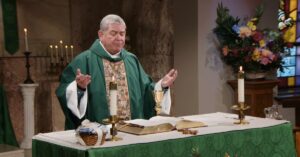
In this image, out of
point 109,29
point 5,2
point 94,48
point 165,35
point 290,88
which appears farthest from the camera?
point 290,88

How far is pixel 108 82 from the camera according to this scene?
428 centimetres

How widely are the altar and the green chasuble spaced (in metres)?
0.65

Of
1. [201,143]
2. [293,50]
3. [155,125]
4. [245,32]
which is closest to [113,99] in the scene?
[155,125]

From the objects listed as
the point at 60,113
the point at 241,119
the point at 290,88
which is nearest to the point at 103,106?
the point at 241,119

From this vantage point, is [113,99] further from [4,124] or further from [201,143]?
[4,124]

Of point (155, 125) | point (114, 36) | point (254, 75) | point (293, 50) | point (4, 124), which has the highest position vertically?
point (114, 36)

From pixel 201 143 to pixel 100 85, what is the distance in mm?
1244

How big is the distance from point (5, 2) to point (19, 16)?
263 millimetres

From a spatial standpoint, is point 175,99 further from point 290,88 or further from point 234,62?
point 290,88

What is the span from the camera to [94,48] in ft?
14.1

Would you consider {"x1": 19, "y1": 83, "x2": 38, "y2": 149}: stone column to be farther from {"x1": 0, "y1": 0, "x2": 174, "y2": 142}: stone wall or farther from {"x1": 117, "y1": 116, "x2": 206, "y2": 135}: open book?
{"x1": 117, "y1": 116, "x2": 206, "y2": 135}: open book

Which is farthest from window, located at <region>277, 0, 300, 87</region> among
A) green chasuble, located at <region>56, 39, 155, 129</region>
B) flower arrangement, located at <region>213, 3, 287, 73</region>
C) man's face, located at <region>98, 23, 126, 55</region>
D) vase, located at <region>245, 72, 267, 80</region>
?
man's face, located at <region>98, 23, 126, 55</region>

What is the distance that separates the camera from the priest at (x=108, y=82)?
374 centimetres

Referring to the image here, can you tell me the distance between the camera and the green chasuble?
13.1 feet
